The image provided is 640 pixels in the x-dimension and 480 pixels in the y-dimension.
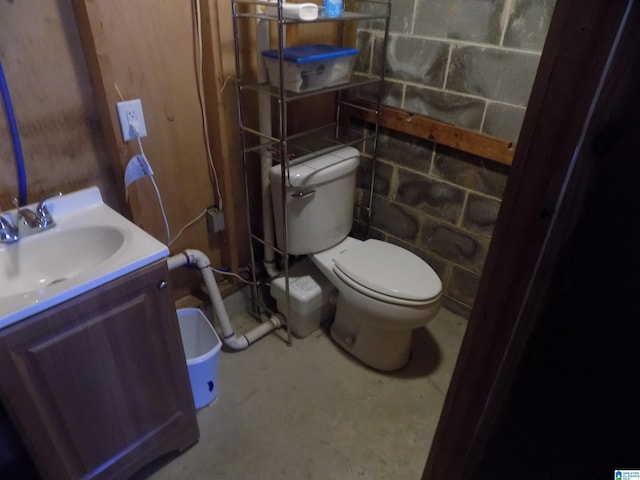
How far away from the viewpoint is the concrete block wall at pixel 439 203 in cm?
175

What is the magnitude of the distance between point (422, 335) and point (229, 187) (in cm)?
111

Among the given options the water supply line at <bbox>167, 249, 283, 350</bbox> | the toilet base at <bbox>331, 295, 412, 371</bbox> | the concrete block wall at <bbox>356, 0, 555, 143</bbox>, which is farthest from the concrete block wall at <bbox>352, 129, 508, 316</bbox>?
the water supply line at <bbox>167, 249, 283, 350</bbox>

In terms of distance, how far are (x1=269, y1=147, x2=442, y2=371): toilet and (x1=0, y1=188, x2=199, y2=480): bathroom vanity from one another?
2.20ft

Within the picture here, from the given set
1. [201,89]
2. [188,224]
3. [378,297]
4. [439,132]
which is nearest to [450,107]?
[439,132]

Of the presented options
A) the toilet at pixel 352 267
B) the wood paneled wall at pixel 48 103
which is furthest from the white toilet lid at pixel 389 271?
the wood paneled wall at pixel 48 103

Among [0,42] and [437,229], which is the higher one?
[0,42]

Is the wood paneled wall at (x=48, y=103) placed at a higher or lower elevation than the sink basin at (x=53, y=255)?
higher

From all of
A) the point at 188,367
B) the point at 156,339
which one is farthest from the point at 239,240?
the point at 156,339

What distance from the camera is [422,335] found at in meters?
1.97

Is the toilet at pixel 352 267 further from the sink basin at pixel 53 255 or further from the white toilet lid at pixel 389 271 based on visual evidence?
the sink basin at pixel 53 255

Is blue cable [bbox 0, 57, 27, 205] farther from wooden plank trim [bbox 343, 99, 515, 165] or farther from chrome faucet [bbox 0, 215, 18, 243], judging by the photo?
wooden plank trim [bbox 343, 99, 515, 165]

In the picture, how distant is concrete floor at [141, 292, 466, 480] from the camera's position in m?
1.43

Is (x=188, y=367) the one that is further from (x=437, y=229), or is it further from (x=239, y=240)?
(x=437, y=229)

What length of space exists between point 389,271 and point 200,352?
822 mm
